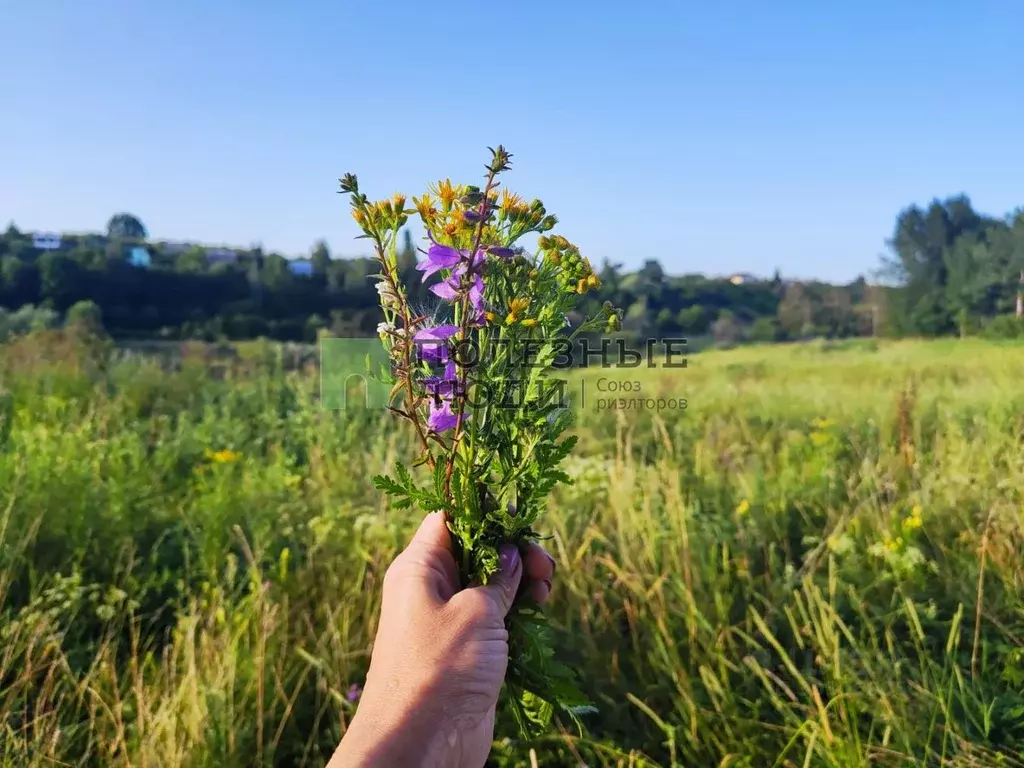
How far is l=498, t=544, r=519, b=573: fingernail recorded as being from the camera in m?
1.11

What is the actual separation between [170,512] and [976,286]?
1011 centimetres

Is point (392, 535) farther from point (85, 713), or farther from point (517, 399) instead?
point (517, 399)

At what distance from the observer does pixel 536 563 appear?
1.20 meters

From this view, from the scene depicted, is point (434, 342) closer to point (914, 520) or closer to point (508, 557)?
point (508, 557)

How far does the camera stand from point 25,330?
8211mm

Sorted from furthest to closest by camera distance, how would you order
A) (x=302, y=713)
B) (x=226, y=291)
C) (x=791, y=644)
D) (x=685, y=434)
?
(x=226, y=291), (x=685, y=434), (x=791, y=644), (x=302, y=713)

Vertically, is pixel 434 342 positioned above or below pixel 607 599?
above

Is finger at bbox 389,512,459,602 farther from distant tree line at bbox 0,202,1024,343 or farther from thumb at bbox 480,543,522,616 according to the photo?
distant tree line at bbox 0,202,1024,343

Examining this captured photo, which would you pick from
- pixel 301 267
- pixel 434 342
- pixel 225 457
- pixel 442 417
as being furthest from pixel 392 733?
pixel 301 267

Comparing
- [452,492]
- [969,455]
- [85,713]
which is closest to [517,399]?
[452,492]

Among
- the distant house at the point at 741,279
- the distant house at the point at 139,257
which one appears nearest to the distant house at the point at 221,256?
the distant house at the point at 139,257

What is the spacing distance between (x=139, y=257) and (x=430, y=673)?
605 inches

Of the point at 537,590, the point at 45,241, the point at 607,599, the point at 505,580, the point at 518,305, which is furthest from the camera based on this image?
the point at 45,241

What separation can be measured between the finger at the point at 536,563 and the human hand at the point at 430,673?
85mm
